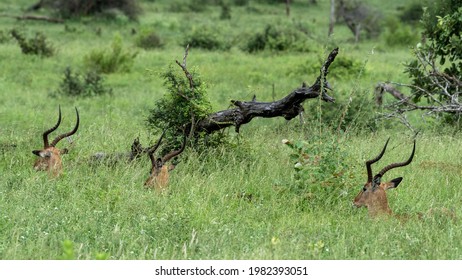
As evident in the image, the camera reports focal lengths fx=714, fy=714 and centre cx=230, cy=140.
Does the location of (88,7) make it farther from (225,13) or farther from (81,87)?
(81,87)

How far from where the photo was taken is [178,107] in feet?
25.0

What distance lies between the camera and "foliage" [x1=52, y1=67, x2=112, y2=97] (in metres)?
13.2

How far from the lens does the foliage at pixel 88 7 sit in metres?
26.5

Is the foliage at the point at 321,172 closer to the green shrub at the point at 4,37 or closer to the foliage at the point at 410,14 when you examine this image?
the green shrub at the point at 4,37

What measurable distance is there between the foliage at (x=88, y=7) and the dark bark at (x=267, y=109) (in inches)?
787

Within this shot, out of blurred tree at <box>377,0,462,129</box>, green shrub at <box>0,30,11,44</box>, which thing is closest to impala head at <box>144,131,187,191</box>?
blurred tree at <box>377,0,462,129</box>

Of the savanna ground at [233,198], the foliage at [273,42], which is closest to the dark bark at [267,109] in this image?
the savanna ground at [233,198]

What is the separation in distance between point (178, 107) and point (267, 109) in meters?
1.03

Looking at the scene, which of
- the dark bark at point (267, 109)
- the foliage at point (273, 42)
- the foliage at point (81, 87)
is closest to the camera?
the dark bark at point (267, 109)

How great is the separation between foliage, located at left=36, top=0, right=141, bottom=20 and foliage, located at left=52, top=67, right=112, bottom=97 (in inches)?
529

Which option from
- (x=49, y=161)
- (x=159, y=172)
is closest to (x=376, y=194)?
(x=159, y=172)

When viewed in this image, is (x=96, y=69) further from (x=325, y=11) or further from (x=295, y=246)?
(x=325, y=11)

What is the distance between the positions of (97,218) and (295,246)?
5.12 feet

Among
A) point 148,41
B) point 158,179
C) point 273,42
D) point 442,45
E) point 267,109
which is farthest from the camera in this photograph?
point 148,41
